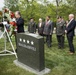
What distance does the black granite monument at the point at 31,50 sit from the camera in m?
5.41

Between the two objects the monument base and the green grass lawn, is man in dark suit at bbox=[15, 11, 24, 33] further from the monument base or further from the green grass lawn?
the monument base

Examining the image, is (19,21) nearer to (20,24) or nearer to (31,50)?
(20,24)

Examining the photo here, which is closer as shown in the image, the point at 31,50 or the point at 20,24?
the point at 31,50

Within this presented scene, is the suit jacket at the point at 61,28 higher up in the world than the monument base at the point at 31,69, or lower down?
higher up

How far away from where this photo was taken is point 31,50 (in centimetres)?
564

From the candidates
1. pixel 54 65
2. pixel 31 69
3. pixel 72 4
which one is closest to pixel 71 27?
pixel 54 65

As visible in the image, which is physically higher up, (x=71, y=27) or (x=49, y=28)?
(x=71, y=27)

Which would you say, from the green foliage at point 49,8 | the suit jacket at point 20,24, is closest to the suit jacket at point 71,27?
the suit jacket at point 20,24

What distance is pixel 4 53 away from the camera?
7848mm

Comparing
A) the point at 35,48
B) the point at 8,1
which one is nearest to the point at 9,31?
the point at 35,48

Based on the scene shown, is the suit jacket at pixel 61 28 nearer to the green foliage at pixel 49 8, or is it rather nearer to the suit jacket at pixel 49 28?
the suit jacket at pixel 49 28

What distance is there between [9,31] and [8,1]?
2211 inches

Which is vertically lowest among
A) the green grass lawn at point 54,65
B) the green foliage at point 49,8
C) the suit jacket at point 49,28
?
the green grass lawn at point 54,65

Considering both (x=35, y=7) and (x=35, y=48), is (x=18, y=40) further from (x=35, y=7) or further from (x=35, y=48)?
(x=35, y=7)
